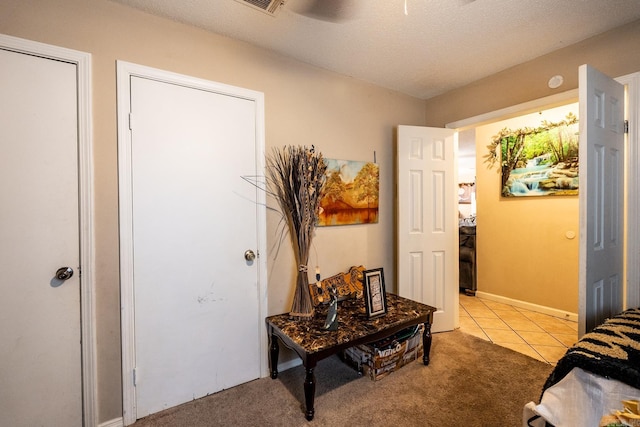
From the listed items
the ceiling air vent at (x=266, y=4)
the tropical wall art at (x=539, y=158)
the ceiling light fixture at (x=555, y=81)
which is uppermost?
the ceiling air vent at (x=266, y=4)

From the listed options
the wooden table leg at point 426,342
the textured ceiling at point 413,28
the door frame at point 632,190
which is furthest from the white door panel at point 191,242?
the door frame at point 632,190

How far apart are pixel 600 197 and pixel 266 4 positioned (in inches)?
88.4

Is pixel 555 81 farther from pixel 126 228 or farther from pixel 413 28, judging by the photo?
pixel 126 228

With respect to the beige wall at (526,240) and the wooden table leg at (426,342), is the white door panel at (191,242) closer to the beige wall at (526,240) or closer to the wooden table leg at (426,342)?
the wooden table leg at (426,342)

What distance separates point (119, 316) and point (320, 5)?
215cm

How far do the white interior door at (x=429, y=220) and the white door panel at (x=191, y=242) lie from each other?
4.75 feet

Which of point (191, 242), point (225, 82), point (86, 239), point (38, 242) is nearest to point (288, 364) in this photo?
point (191, 242)

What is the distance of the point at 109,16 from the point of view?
1.61m

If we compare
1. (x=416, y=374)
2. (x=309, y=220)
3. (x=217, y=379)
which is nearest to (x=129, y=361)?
→ (x=217, y=379)

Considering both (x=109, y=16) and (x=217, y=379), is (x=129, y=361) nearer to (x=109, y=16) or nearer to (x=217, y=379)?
(x=217, y=379)

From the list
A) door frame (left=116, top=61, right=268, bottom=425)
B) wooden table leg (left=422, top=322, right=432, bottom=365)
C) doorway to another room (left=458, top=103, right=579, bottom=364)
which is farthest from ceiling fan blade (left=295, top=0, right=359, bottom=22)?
doorway to another room (left=458, top=103, right=579, bottom=364)

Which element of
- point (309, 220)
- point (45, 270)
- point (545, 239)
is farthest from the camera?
point (545, 239)

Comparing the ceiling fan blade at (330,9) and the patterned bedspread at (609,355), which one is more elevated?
the ceiling fan blade at (330,9)

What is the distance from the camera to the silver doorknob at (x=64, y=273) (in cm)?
150
